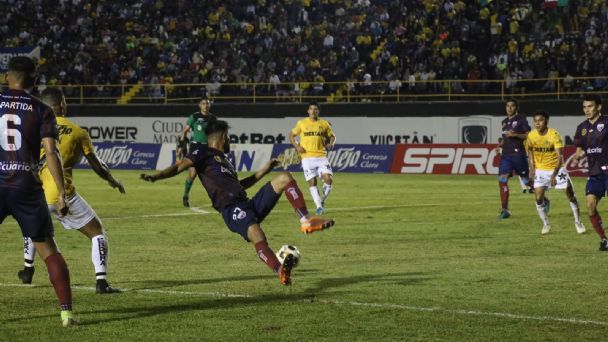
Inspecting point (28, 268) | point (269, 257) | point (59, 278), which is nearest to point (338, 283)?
point (269, 257)

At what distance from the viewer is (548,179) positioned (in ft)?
65.2

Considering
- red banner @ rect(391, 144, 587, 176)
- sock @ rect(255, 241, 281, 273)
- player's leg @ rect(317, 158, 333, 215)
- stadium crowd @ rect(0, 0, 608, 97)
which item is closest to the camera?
sock @ rect(255, 241, 281, 273)

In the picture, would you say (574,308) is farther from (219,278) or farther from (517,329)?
(219,278)

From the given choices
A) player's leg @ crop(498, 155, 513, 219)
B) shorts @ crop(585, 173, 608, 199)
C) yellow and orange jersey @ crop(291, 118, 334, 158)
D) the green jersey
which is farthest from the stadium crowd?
shorts @ crop(585, 173, 608, 199)

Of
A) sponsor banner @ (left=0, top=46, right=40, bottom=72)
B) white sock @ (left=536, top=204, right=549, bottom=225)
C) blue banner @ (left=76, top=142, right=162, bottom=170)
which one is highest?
sponsor banner @ (left=0, top=46, right=40, bottom=72)

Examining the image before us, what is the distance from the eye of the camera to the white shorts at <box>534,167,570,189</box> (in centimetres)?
1936

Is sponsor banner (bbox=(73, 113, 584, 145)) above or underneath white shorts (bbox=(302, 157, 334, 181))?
underneath

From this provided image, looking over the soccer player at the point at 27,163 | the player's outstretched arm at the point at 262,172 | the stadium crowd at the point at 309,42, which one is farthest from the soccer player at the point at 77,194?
the stadium crowd at the point at 309,42

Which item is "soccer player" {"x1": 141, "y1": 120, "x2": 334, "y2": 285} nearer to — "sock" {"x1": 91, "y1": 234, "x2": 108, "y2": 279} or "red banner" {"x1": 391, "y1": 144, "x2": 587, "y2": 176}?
"sock" {"x1": 91, "y1": 234, "x2": 108, "y2": 279}

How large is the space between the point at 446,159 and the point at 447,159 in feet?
0.12

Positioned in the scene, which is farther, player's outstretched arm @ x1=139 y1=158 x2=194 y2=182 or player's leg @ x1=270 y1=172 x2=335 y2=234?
player's leg @ x1=270 y1=172 x2=335 y2=234

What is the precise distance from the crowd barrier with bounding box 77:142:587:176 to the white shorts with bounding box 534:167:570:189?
1767cm

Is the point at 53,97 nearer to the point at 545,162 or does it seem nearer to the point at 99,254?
the point at 99,254

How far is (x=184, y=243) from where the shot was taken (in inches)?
677
